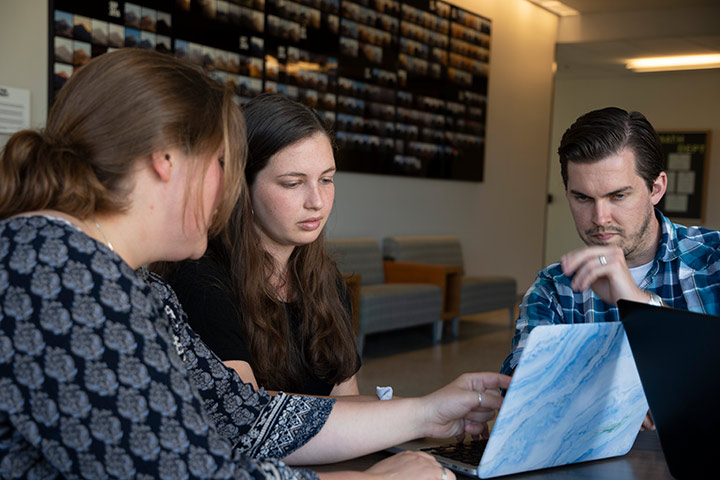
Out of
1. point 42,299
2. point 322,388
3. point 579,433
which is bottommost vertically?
point 322,388

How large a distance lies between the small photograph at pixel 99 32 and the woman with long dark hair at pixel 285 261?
3193mm

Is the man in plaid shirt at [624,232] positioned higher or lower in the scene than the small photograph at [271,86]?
lower

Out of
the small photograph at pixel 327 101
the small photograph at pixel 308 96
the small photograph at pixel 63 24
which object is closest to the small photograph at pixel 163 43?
the small photograph at pixel 63 24

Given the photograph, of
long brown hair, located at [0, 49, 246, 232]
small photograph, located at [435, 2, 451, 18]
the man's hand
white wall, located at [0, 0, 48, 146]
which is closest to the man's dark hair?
the man's hand

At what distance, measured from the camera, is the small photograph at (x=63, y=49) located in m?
4.49

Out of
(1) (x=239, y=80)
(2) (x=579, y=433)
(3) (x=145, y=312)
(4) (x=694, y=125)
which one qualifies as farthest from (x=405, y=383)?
(4) (x=694, y=125)

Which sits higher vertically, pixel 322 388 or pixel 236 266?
pixel 236 266

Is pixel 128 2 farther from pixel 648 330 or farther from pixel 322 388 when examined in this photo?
pixel 648 330

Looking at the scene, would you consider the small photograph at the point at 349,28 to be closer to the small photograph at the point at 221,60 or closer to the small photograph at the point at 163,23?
the small photograph at the point at 221,60

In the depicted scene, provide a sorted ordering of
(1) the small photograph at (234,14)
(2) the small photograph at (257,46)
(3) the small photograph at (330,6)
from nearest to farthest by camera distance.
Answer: (1) the small photograph at (234,14) < (2) the small photograph at (257,46) < (3) the small photograph at (330,6)

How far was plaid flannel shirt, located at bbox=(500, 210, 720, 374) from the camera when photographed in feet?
6.20

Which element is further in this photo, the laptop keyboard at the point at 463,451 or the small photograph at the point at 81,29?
the small photograph at the point at 81,29

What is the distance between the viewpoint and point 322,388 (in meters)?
1.99

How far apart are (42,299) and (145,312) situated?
4.9 inches
